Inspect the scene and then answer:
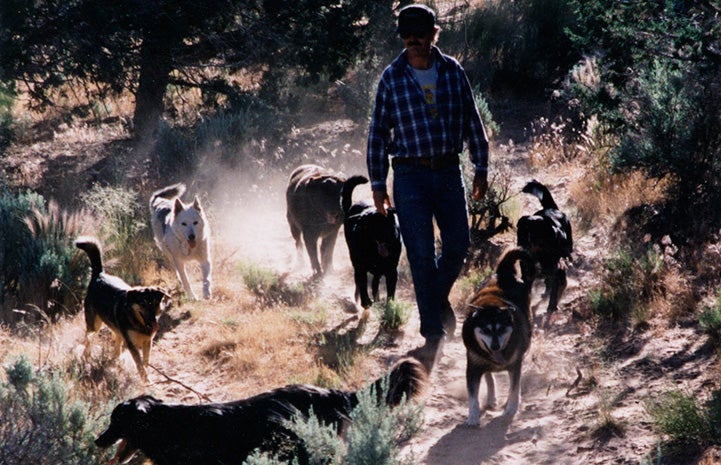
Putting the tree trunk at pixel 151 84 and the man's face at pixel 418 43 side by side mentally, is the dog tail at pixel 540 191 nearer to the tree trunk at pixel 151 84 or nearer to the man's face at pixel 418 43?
the man's face at pixel 418 43

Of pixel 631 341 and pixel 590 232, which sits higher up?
pixel 590 232

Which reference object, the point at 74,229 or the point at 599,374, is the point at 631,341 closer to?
the point at 599,374

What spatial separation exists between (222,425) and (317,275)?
16.7ft

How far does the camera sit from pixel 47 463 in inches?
180

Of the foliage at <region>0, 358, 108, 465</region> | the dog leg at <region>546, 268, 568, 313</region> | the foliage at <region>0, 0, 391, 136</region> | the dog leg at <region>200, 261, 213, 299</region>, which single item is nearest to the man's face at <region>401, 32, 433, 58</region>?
the dog leg at <region>546, 268, 568, 313</region>

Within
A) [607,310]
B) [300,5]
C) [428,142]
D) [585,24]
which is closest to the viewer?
[428,142]

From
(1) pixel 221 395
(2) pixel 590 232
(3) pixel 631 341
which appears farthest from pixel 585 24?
(1) pixel 221 395

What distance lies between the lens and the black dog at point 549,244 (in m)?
7.64

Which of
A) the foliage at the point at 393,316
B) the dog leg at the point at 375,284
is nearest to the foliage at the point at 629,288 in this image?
the foliage at the point at 393,316

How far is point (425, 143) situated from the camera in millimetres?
6055

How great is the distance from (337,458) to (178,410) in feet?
3.25

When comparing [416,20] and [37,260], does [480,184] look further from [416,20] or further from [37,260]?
[37,260]

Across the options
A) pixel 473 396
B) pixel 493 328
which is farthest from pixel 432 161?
pixel 473 396

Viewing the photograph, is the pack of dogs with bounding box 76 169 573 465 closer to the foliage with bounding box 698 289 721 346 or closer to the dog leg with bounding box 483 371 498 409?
the dog leg with bounding box 483 371 498 409
